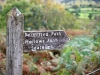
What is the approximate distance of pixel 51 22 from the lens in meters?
26.8

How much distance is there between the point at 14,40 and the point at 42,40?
395mm

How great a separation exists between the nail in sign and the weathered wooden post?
12 cm

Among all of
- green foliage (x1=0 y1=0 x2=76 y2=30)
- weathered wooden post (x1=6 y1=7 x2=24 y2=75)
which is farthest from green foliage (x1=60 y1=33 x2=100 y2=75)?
green foliage (x1=0 y1=0 x2=76 y2=30)

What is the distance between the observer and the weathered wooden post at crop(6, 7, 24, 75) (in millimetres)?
3072

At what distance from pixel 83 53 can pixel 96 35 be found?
130 centimetres

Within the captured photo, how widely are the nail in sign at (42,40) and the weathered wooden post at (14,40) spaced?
4.8 inches

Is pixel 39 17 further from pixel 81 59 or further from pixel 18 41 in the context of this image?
pixel 18 41

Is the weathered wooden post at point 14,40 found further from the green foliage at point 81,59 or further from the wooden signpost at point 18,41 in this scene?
the green foliage at point 81,59

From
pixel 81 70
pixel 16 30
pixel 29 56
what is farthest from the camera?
pixel 29 56

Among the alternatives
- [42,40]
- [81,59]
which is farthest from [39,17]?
[42,40]

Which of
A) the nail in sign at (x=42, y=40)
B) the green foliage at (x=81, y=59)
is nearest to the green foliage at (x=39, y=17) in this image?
the green foliage at (x=81, y=59)

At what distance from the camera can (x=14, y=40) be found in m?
3.08

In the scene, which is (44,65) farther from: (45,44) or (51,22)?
(51,22)

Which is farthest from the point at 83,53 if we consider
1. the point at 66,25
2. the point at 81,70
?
the point at 66,25
